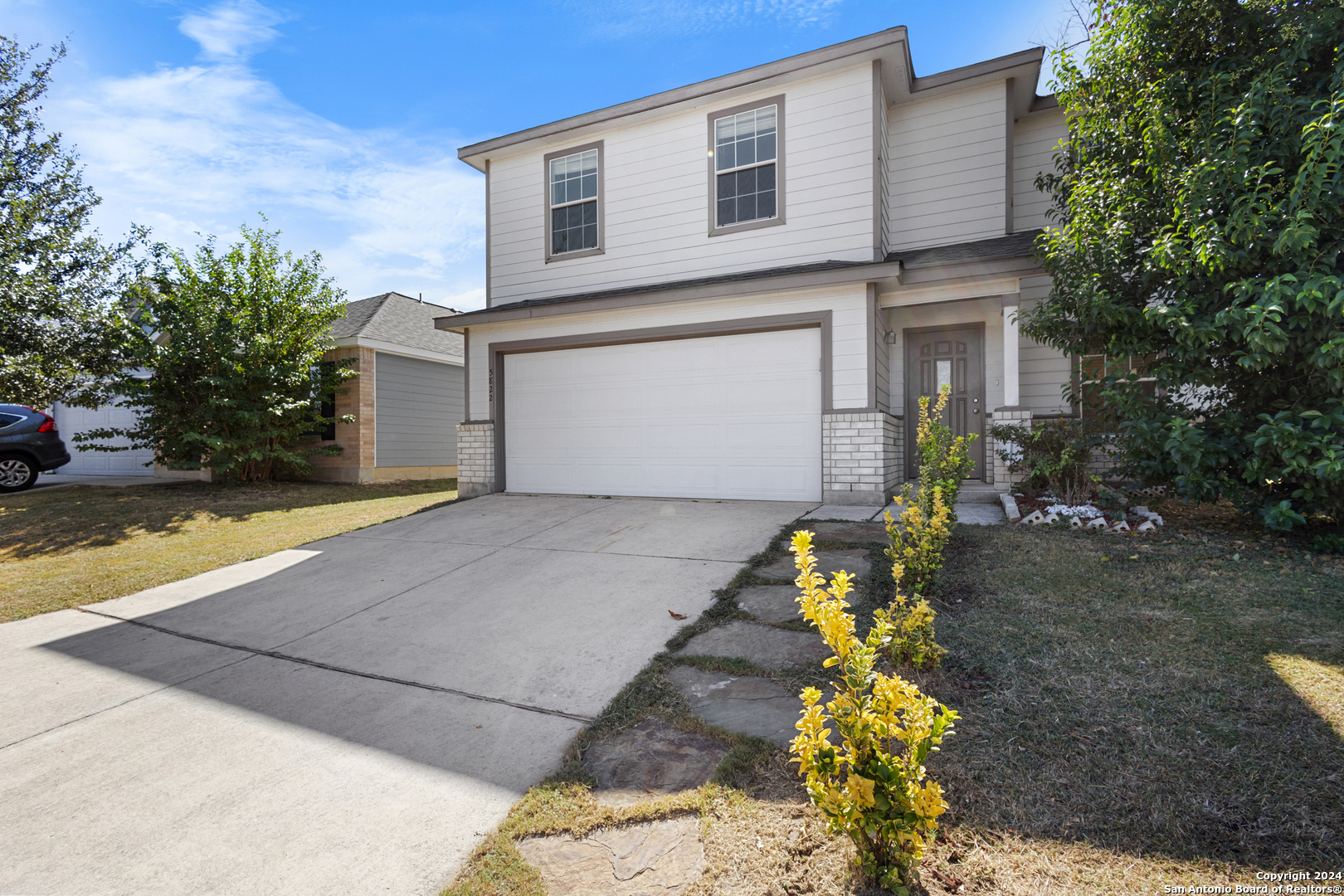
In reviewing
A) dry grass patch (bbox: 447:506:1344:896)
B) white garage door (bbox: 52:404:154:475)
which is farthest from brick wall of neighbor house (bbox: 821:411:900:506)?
white garage door (bbox: 52:404:154:475)

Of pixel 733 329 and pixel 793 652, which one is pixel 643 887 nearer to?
pixel 793 652

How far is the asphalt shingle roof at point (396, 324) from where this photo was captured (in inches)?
533

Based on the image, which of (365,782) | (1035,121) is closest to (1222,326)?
(1035,121)

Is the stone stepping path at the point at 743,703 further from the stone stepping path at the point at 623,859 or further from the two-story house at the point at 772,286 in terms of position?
the two-story house at the point at 772,286

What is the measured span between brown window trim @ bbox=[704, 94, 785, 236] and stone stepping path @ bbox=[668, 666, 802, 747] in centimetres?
682

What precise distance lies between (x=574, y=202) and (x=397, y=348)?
254 inches

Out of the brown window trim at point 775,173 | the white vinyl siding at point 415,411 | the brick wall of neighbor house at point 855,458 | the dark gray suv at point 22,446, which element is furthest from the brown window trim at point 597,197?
the dark gray suv at point 22,446

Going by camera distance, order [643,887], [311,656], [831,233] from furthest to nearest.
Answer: [831,233]
[311,656]
[643,887]

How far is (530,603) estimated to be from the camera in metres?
4.36

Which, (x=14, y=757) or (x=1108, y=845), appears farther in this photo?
(x=14, y=757)

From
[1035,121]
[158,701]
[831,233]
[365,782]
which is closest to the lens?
[365,782]

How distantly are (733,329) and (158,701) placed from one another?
666 cm

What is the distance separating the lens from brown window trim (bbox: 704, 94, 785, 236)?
8.23 metres

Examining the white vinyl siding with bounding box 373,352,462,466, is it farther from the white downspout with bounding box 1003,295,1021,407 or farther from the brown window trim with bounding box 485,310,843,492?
A: the white downspout with bounding box 1003,295,1021,407
